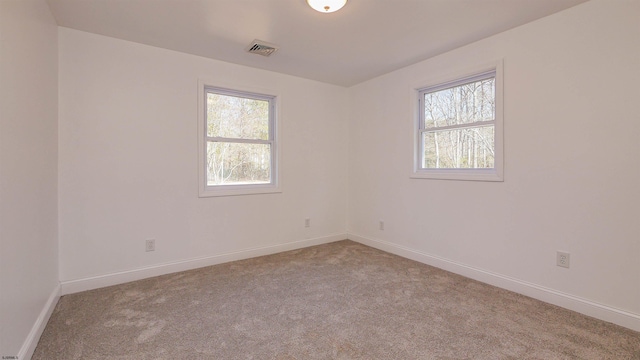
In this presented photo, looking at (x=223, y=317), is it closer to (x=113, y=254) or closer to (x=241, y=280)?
(x=241, y=280)

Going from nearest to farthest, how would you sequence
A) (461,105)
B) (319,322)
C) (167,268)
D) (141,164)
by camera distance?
1. (319,322)
2. (141,164)
3. (167,268)
4. (461,105)

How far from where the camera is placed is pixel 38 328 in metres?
1.88

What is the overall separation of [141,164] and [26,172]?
116cm

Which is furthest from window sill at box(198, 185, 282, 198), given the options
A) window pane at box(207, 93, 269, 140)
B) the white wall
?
the white wall

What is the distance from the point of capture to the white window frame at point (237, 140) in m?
3.27

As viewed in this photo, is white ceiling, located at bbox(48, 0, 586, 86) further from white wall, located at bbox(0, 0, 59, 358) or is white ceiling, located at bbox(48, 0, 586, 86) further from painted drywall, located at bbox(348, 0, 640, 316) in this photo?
white wall, located at bbox(0, 0, 59, 358)

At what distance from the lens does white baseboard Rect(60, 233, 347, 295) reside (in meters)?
2.64

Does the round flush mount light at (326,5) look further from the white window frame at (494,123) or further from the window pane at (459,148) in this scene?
the window pane at (459,148)

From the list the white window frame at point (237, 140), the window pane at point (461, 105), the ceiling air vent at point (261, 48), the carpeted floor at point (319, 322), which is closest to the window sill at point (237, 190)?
the white window frame at point (237, 140)

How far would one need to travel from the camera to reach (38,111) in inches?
79.6

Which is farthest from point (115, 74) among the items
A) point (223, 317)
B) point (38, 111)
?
point (223, 317)

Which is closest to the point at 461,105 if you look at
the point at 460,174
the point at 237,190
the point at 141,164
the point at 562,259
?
the point at 460,174

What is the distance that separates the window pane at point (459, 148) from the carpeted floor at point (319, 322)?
124 centimetres

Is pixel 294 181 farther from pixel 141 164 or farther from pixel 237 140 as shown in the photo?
pixel 141 164
